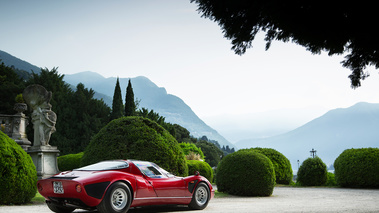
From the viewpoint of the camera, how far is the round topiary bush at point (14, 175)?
9.08 meters

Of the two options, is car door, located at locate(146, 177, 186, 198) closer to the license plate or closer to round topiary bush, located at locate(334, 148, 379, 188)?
the license plate

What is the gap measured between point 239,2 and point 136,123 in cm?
667

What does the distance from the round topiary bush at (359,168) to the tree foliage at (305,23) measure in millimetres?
14006

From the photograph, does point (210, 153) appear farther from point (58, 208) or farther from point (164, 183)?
point (58, 208)

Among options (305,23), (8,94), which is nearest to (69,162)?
(305,23)

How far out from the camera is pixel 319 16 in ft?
17.7

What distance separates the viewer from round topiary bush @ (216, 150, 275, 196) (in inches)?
560

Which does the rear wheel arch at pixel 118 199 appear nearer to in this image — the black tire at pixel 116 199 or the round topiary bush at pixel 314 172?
the black tire at pixel 116 199

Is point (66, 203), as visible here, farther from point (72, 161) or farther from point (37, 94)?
point (72, 161)

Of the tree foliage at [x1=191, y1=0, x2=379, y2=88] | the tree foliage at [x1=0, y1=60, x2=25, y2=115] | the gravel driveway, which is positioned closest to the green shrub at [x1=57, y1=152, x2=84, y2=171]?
the gravel driveway

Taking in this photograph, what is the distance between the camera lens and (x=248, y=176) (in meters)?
14.2

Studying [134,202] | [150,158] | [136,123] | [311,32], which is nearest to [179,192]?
[134,202]

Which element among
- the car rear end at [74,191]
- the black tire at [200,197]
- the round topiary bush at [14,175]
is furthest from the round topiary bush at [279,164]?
the car rear end at [74,191]

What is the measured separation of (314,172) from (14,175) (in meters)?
17.6
